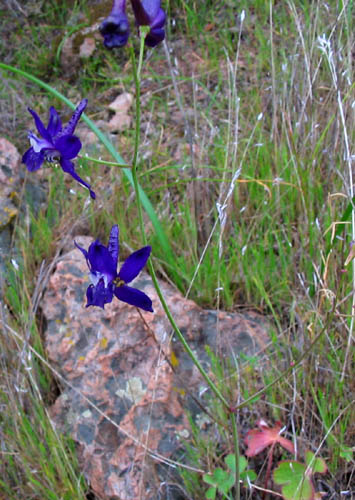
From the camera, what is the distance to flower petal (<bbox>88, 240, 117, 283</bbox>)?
3.71 feet

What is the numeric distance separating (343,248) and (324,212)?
0.26 m

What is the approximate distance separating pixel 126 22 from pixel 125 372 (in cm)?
122

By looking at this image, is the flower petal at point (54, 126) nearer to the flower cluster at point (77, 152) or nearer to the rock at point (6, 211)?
the flower cluster at point (77, 152)

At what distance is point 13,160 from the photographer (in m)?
2.79

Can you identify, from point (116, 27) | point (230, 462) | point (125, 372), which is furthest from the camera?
point (125, 372)

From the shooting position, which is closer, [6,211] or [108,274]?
[108,274]

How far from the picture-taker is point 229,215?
2.29 metres

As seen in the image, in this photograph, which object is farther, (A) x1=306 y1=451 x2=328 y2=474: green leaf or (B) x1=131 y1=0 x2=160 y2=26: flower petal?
(A) x1=306 y1=451 x2=328 y2=474: green leaf

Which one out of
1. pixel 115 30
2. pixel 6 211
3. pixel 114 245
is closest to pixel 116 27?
pixel 115 30

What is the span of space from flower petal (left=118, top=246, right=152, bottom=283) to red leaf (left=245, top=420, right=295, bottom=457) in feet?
2.36

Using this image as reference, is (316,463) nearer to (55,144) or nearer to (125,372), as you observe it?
(125,372)

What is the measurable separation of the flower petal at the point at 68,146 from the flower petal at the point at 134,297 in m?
0.30

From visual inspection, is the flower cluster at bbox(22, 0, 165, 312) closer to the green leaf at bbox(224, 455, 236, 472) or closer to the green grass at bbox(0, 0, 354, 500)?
the green grass at bbox(0, 0, 354, 500)

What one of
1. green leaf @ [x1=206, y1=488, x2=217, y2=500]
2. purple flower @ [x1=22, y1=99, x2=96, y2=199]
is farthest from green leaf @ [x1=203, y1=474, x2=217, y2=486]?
purple flower @ [x1=22, y1=99, x2=96, y2=199]
